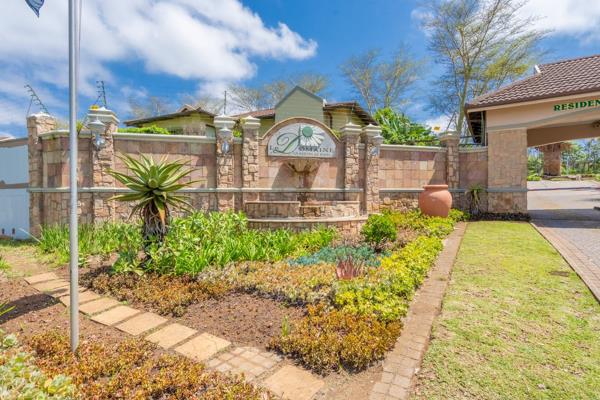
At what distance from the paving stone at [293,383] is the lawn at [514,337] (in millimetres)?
898

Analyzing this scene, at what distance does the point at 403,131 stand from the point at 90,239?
16.3 m

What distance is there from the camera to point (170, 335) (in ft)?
11.3

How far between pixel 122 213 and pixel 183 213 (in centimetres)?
165

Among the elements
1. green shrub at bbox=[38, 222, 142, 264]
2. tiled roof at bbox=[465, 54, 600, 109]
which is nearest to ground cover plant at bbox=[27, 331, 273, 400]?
green shrub at bbox=[38, 222, 142, 264]

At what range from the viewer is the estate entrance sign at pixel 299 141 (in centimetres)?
991

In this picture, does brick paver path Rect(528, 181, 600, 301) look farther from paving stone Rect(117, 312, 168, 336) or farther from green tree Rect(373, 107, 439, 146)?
green tree Rect(373, 107, 439, 146)

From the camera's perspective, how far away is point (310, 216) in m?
8.71

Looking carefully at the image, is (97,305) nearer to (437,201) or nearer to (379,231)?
(379,231)

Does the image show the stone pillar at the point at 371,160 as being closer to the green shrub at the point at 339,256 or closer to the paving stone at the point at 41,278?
the green shrub at the point at 339,256

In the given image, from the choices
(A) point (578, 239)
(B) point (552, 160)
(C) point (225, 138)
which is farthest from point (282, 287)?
(B) point (552, 160)

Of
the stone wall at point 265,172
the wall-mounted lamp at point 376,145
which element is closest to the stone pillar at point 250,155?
the stone wall at point 265,172

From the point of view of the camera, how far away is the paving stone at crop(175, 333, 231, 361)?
3.05 m

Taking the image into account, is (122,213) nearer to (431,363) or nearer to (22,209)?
(22,209)

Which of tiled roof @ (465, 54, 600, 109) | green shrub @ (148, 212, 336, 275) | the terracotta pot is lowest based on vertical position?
green shrub @ (148, 212, 336, 275)
